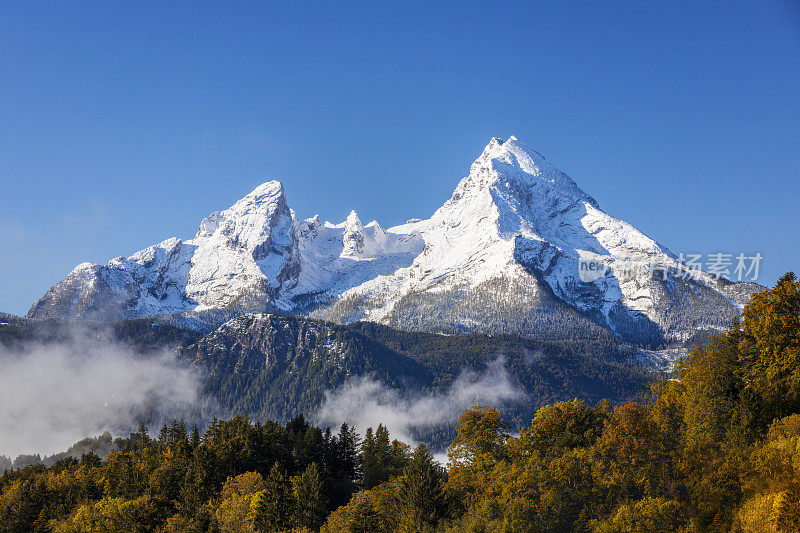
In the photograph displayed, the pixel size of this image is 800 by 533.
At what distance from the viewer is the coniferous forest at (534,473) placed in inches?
3073

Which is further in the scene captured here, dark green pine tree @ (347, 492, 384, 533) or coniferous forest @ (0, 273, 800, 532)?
dark green pine tree @ (347, 492, 384, 533)

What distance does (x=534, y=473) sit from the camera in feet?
320

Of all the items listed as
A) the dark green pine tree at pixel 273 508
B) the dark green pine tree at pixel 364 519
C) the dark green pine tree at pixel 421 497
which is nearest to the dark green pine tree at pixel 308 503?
the dark green pine tree at pixel 273 508

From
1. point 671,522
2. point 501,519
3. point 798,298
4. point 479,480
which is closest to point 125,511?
point 479,480

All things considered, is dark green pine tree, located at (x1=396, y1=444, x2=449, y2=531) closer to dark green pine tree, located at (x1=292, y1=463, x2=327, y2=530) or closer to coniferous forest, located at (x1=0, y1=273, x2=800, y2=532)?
coniferous forest, located at (x1=0, y1=273, x2=800, y2=532)

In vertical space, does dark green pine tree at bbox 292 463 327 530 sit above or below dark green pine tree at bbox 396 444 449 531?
below

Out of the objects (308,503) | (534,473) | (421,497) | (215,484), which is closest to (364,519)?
(421,497)

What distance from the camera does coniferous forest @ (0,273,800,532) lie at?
7806cm

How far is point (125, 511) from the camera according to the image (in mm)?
123500

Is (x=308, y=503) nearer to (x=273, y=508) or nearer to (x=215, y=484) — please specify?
(x=273, y=508)

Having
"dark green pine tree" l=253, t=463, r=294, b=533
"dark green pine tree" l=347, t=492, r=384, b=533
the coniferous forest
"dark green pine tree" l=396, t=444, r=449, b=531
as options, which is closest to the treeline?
"dark green pine tree" l=253, t=463, r=294, b=533

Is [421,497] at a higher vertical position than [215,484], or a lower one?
higher

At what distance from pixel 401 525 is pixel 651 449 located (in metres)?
34.7

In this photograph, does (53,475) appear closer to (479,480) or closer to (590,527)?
(479,480)
